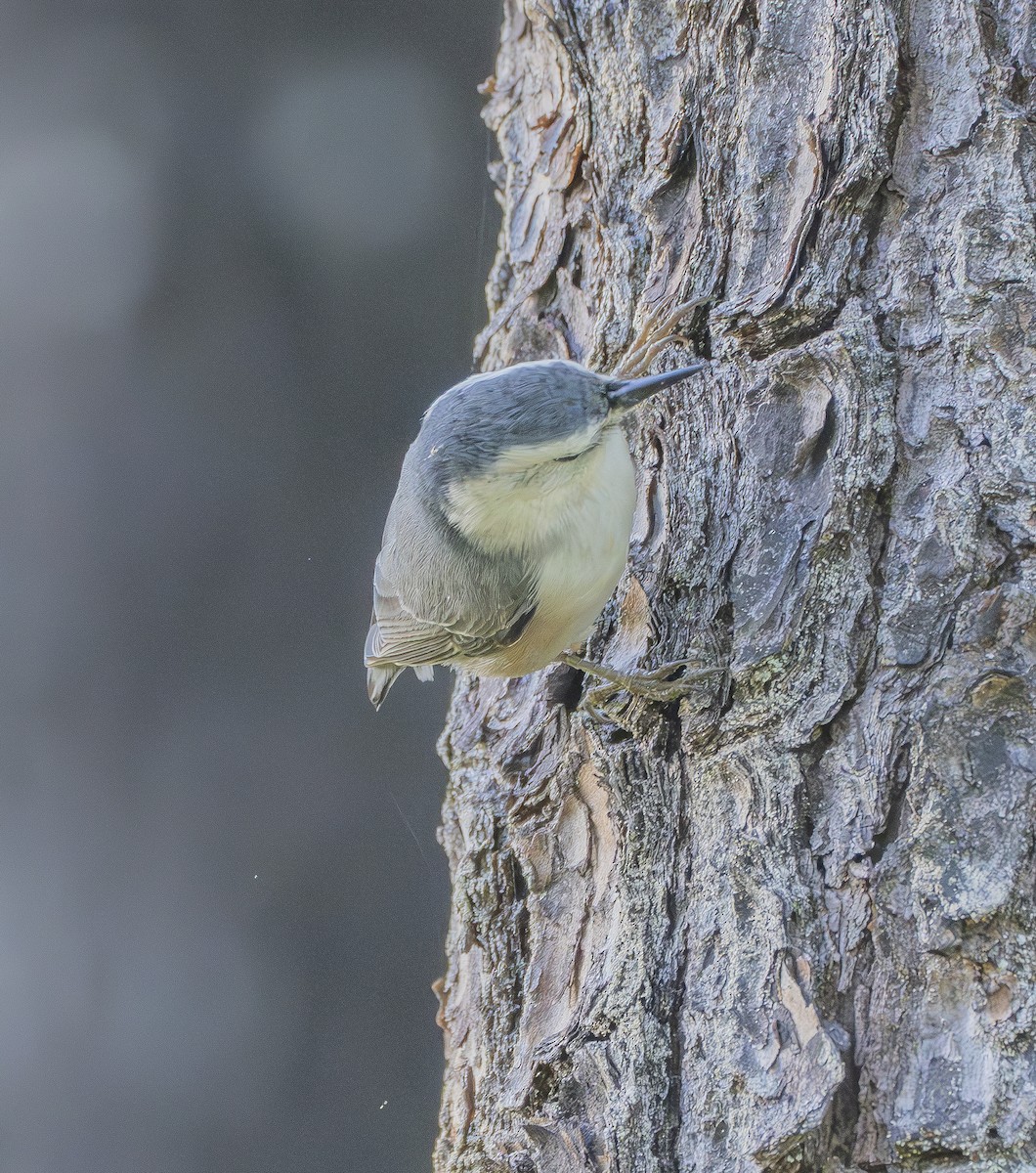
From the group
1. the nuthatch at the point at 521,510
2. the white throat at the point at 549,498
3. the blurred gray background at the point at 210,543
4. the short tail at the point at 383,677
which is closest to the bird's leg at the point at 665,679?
the nuthatch at the point at 521,510

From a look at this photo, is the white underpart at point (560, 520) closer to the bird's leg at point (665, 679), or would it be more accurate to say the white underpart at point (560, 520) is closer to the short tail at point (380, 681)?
the bird's leg at point (665, 679)

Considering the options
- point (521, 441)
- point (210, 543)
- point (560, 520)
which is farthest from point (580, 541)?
point (210, 543)

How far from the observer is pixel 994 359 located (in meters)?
1.05

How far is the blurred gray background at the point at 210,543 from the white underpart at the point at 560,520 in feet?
1.87

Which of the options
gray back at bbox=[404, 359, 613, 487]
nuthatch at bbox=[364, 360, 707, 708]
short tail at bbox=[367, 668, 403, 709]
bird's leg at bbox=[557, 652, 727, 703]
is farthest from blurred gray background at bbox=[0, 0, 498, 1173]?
bird's leg at bbox=[557, 652, 727, 703]

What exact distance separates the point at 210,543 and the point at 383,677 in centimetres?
49

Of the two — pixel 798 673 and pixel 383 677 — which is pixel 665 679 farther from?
pixel 383 677

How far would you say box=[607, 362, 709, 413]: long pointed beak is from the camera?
121cm

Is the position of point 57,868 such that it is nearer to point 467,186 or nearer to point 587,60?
point 467,186

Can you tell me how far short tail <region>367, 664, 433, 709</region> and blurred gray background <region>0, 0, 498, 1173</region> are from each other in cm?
28

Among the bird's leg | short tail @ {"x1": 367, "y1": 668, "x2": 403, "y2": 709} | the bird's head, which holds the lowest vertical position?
short tail @ {"x1": 367, "y1": 668, "x2": 403, "y2": 709}

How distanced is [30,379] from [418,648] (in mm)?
940

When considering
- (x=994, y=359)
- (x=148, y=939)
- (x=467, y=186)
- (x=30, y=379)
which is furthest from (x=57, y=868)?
(x=994, y=359)

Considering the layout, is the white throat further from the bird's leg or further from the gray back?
the bird's leg
